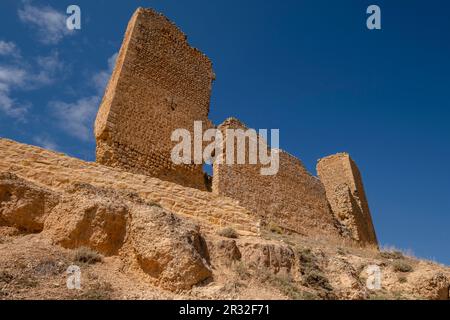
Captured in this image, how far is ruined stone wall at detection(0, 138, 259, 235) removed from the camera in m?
7.05

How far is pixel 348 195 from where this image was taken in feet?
65.3

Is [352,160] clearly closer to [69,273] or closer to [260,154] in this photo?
[260,154]

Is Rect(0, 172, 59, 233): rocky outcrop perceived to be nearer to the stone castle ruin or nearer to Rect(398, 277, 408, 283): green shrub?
the stone castle ruin

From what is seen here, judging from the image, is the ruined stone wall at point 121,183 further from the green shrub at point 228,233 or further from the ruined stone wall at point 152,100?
the ruined stone wall at point 152,100

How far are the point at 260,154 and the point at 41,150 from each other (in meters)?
10.1

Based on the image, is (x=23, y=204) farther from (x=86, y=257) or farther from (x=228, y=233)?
(x=228, y=233)

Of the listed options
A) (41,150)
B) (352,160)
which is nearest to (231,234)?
(41,150)

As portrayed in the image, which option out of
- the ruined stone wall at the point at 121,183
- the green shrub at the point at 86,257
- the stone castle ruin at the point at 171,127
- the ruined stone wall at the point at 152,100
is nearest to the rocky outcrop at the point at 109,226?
the green shrub at the point at 86,257

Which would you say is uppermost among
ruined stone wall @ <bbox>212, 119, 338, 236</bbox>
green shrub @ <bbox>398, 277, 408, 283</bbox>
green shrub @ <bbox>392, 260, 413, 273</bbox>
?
ruined stone wall @ <bbox>212, 119, 338, 236</bbox>

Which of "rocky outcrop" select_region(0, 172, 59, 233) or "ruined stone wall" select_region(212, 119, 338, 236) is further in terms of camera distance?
"ruined stone wall" select_region(212, 119, 338, 236)

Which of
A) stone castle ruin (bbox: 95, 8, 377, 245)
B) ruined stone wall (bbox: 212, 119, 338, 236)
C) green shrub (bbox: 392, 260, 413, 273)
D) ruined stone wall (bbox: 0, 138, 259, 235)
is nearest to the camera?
ruined stone wall (bbox: 0, 138, 259, 235)

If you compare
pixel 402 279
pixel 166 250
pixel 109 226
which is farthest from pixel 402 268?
pixel 109 226

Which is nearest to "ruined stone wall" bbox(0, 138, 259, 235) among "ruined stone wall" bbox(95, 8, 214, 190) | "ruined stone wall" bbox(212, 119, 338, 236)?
"ruined stone wall" bbox(95, 8, 214, 190)

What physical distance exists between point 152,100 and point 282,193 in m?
6.77
